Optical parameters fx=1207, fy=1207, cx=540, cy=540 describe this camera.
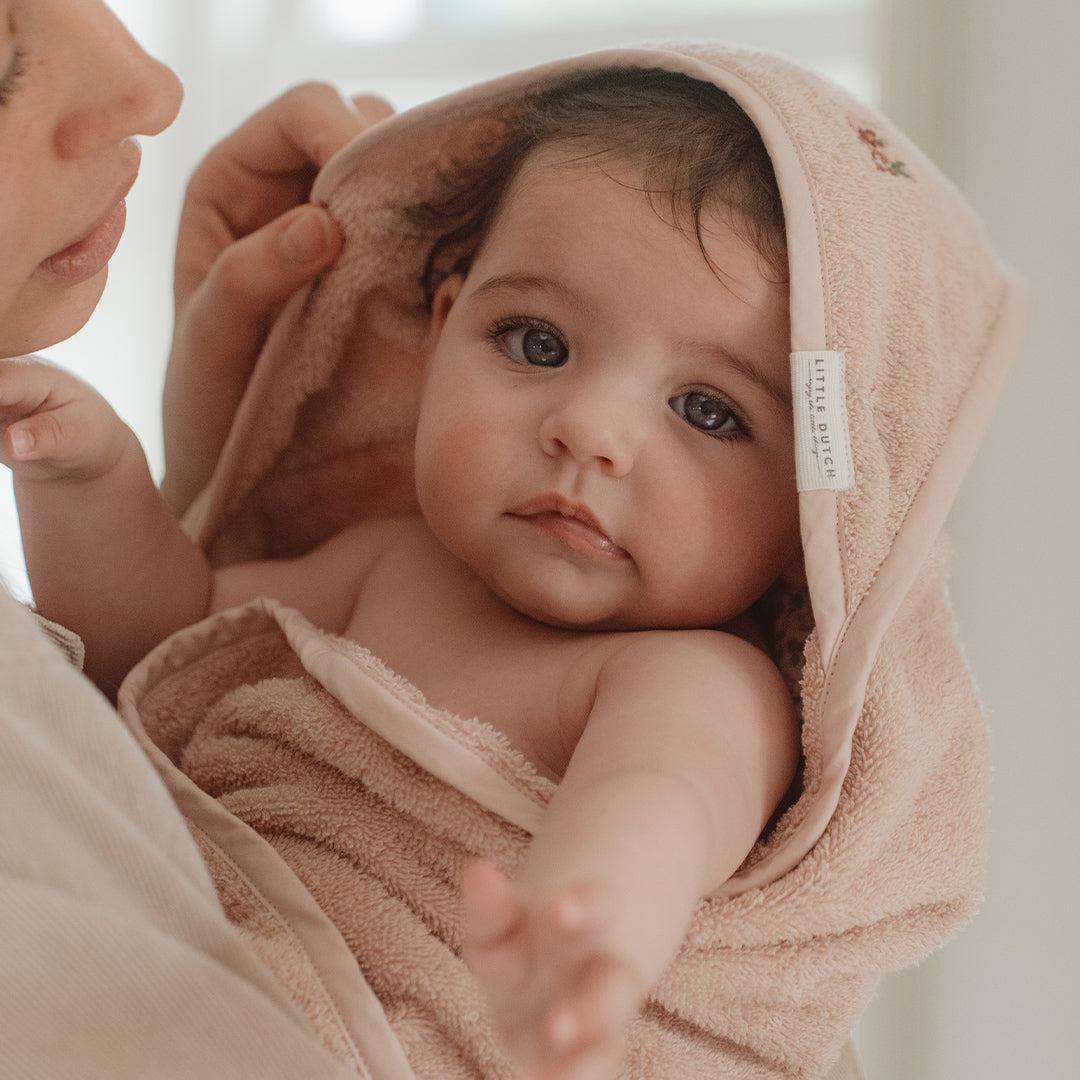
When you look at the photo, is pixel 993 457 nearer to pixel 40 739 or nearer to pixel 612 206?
pixel 612 206

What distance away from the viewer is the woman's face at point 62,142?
0.60 m

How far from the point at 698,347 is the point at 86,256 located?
0.42 metres

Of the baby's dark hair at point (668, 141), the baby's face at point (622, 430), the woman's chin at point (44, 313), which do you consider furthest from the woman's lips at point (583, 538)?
the woman's chin at point (44, 313)

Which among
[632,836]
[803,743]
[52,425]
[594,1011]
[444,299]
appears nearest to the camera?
[594,1011]

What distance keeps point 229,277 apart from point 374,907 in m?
0.64

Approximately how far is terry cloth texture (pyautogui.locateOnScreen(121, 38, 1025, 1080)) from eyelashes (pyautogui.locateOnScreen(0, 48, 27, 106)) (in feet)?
1.41

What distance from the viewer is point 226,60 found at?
179 cm

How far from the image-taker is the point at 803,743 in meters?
0.82

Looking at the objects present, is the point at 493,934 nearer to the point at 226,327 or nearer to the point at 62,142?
the point at 62,142

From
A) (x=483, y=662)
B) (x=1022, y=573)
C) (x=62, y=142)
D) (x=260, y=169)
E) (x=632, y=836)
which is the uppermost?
(x=62, y=142)

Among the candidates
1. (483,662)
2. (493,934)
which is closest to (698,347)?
(483,662)

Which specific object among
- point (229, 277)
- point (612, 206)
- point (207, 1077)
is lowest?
point (207, 1077)

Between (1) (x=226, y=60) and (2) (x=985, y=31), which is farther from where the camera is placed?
(1) (x=226, y=60)

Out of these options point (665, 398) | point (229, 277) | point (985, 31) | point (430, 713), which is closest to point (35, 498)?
point (229, 277)
